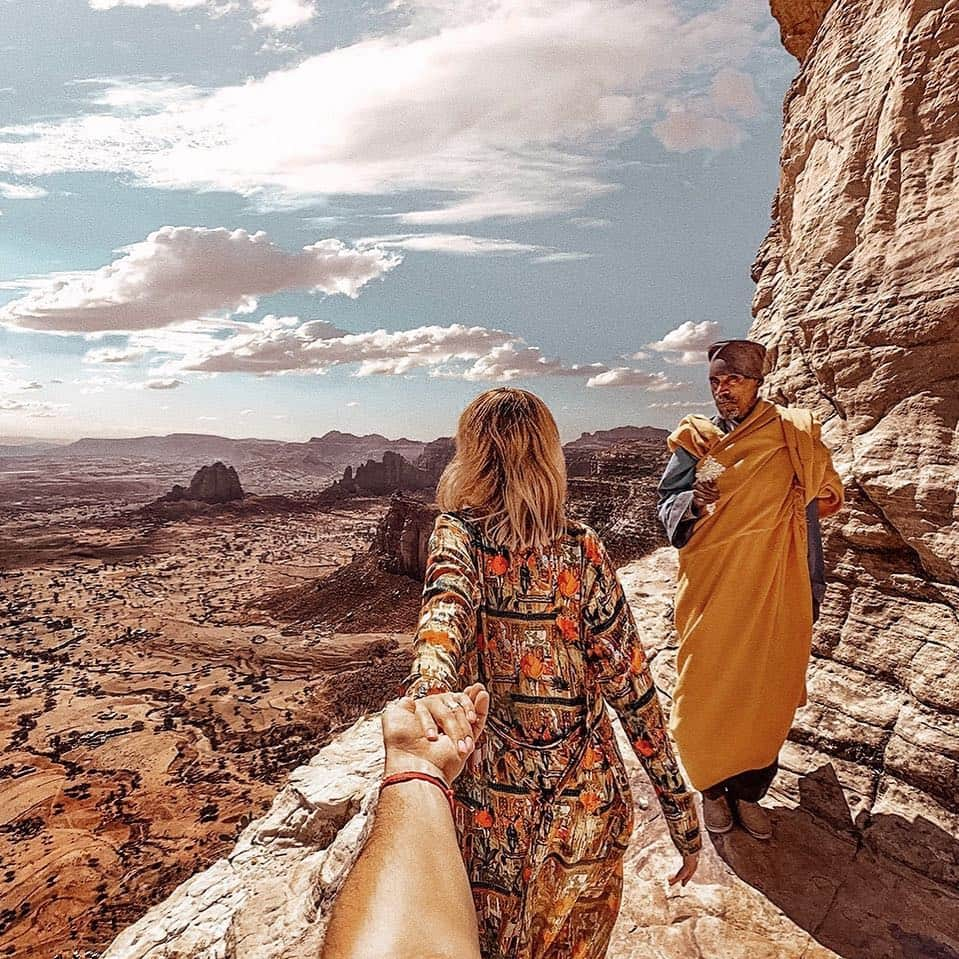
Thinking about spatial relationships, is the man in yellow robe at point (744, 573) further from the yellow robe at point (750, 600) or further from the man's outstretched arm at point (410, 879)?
the man's outstretched arm at point (410, 879)

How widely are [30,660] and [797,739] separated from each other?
20.0 metres

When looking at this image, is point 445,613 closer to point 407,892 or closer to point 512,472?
point 512,472

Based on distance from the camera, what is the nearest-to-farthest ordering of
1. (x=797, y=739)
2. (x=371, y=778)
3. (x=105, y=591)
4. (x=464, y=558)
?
(x=464, y=558) < (x=797, y=739) < (x=371, y=778) < (x=105, y=591)

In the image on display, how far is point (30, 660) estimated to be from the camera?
16.8 meters

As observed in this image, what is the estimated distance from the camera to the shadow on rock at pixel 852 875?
2.09 metres

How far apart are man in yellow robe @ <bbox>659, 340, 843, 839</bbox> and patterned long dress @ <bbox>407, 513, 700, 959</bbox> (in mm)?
1180

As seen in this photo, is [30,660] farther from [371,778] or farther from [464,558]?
[464,558]

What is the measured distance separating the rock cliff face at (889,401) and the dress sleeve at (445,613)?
2.32 metres

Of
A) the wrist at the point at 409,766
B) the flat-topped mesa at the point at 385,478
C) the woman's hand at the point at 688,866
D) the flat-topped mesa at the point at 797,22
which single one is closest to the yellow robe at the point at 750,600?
the woman's hand at the point at 688,866

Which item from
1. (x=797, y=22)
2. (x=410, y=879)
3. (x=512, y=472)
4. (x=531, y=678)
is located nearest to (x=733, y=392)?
(x=512, y=472)

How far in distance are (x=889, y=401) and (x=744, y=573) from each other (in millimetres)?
1177

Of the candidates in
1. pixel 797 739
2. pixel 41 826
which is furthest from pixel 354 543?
pixel 797 739

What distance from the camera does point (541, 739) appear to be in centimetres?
131

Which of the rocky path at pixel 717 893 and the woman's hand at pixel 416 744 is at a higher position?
the woman's hand at pixel 416 744
